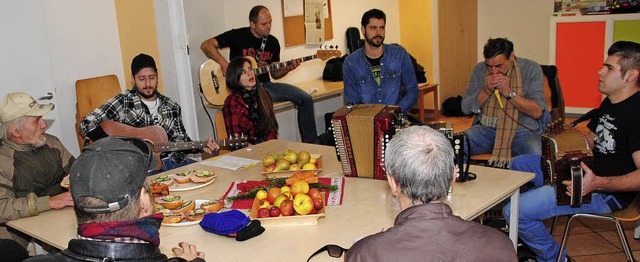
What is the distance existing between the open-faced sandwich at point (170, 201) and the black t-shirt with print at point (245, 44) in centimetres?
277

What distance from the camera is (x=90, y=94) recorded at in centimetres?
515

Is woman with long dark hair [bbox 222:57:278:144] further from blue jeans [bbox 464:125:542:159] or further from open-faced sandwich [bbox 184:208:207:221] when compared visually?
open-faced sandwich [bbox 184:208:207:221]

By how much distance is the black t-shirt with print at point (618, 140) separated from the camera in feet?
10.3

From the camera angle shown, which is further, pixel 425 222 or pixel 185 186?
pixel 185 186

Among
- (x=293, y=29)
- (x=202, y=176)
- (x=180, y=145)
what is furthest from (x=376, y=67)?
(x=202, y=176)

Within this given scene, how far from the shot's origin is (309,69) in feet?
22.8

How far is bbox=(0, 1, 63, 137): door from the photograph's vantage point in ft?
15.6

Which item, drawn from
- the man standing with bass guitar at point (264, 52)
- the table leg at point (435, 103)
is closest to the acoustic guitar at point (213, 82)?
the man standing with bass guitar at point (264, 52)

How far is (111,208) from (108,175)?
9 centimetres

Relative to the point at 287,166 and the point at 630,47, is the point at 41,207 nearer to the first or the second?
the point at 287,166

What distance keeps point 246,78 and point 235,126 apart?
34cm

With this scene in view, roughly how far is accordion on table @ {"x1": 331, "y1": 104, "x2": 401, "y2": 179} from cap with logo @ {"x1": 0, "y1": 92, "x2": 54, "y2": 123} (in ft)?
5.09

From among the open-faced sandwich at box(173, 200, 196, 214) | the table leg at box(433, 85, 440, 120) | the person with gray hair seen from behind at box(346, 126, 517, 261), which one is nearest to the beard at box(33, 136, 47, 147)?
the open-faced sandwich at box(173, 200, 196, 214)

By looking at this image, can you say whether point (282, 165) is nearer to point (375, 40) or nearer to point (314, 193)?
point (314, 193)
